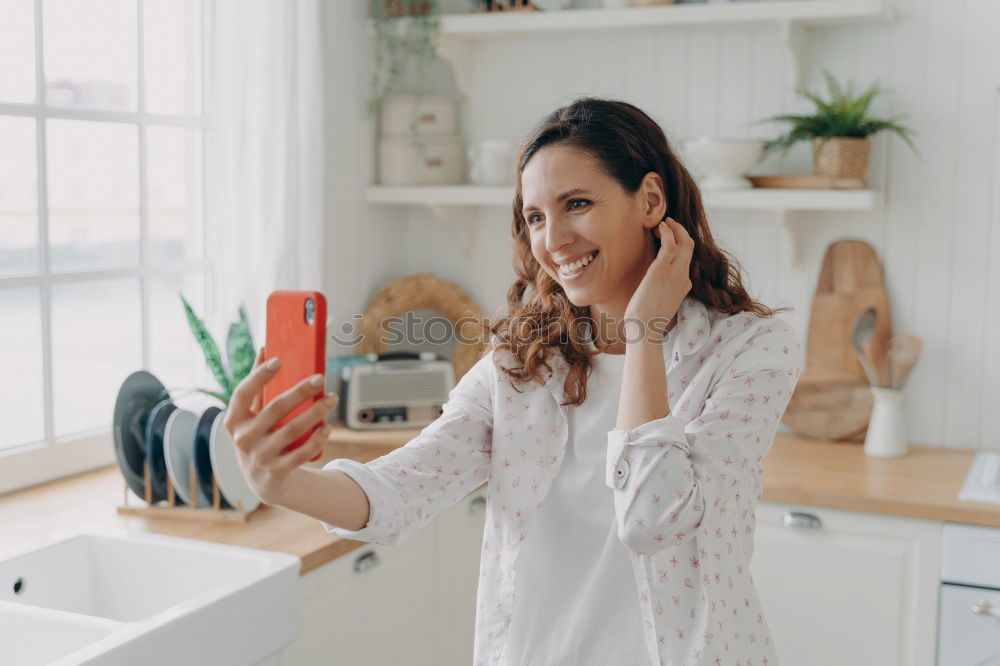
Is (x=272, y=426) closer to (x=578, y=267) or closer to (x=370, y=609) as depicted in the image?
(x=578, y=267)

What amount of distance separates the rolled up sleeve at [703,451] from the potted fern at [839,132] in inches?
51.9

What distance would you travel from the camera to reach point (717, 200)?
260cm

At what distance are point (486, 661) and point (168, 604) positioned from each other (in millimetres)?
755

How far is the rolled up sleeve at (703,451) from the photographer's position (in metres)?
1.17

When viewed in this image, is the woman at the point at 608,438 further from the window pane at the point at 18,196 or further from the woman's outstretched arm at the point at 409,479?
the window pane at the point at 18,196

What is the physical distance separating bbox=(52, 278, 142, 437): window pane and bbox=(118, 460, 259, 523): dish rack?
0.85 ft

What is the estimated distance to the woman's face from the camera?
1.31 metres

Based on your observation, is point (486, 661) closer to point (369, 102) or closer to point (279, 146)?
point (279, 146)

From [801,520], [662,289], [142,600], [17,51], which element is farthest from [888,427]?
[17,51]

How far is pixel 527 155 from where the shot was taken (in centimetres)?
139

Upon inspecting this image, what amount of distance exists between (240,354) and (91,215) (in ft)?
1.63

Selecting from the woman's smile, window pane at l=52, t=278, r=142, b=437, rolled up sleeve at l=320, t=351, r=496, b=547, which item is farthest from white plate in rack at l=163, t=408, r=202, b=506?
the woman's smile

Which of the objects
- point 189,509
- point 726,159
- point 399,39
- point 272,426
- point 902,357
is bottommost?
point 189,509

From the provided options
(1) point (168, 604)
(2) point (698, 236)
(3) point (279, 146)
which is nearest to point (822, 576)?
(2) point (698, 236)
